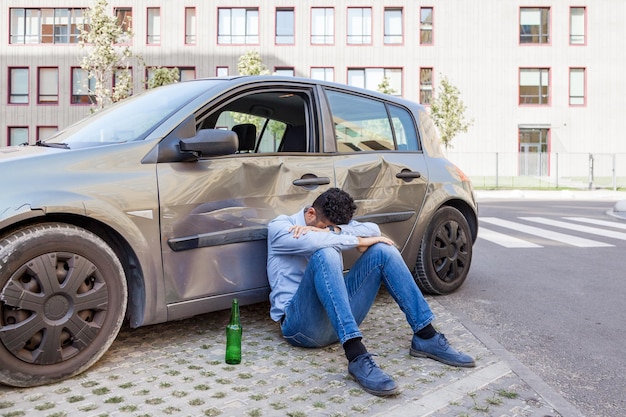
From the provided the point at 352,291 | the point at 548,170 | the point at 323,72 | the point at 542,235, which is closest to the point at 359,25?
the point at 323,72

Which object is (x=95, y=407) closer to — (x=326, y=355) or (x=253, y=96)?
(x=326, y=355)

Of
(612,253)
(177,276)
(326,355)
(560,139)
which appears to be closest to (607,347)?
(326,355)

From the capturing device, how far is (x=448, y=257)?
5.23 metres

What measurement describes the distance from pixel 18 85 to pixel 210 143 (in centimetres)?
3614

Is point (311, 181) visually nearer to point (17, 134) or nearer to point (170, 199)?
point (170, 199)

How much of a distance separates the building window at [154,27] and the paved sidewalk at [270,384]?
109ft

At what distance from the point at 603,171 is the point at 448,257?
1051 inches

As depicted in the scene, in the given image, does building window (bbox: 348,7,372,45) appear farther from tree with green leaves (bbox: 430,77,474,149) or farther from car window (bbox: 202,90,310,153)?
car window (bbox: 202,90,310,153)

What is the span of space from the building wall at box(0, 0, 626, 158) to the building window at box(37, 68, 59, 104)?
138 inches

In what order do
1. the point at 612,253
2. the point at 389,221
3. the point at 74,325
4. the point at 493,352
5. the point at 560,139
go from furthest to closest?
the point at 560,139, the point at 612,253, the point at 389,221, the point at 493,352, the point at 74,325

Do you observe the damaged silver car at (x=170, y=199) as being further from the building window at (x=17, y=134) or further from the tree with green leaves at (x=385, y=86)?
the building window at (x=17, y=134)

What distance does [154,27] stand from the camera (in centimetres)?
3441

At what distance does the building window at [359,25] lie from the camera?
3412 centimetres

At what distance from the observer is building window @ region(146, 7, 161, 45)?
34344mm
